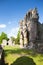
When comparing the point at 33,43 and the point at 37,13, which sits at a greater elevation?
the point at 37,13

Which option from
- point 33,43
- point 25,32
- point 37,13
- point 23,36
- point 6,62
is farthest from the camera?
point 23,36

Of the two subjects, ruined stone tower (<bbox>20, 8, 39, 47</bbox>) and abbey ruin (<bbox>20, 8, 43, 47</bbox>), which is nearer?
abbey ruin (<bbox>20, 8, 43, 47</bbox>)

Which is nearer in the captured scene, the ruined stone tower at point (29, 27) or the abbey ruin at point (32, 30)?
the abbey ruin at point (32, 30)

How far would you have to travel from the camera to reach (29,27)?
4859 cm

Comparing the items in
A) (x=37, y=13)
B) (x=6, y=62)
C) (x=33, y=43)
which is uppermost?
(x=37, y=13)

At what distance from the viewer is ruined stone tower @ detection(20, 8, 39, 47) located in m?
40.8

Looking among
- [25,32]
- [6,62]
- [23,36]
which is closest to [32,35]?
[25,32]

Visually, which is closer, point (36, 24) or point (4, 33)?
point (36, 24)

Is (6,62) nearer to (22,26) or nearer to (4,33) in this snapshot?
(22,26)

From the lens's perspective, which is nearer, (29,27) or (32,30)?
(32,30)

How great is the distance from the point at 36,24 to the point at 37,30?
5.87 ft

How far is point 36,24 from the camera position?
4147 cm

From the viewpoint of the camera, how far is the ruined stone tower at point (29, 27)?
40781 millimetres

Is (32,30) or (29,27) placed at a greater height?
(29,27)
